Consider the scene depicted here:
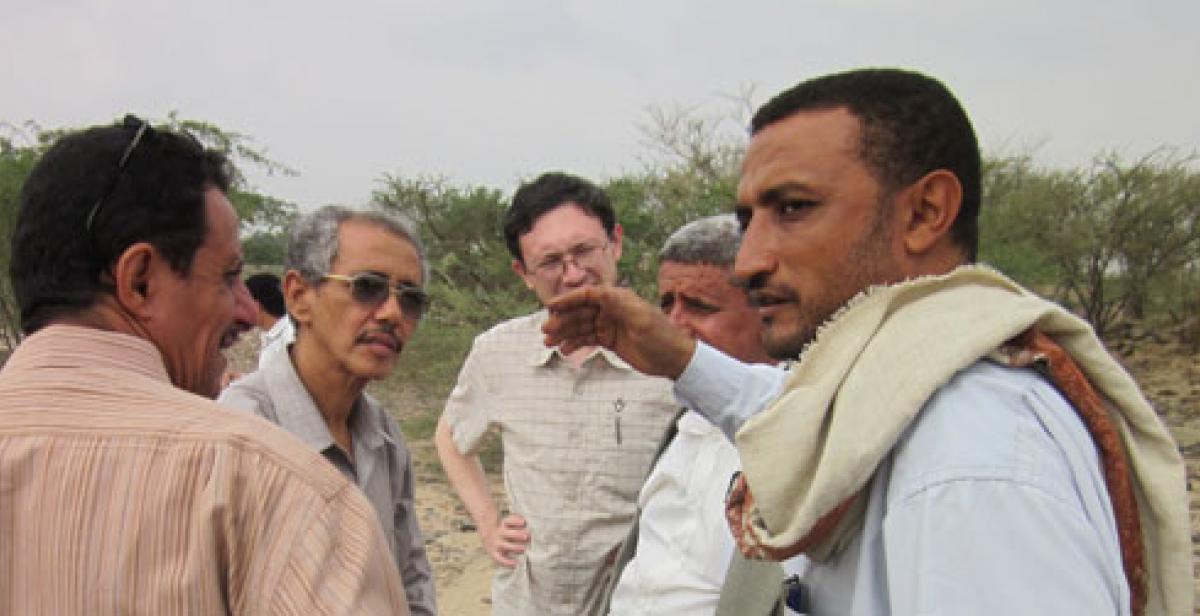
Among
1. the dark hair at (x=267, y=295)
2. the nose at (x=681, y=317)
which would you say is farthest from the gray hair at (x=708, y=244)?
the dark hair at (x=267, y=295)

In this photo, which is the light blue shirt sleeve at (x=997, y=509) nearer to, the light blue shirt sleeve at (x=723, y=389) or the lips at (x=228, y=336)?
the light blue shirt sleeve at (x=723, y=389)

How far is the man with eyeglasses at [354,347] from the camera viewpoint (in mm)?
2379

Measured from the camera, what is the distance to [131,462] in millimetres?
1162

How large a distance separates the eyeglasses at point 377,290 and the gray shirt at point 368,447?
24 centimetres

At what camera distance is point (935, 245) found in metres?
1.21

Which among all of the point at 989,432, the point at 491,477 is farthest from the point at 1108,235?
the point at 989,432

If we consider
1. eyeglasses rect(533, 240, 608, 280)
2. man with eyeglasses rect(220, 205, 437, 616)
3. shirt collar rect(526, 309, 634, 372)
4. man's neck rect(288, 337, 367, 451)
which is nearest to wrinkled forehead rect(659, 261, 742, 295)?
shirt collar rect(526, 309, 634, 372)

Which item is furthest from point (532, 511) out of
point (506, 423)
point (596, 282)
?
point (596, 282)

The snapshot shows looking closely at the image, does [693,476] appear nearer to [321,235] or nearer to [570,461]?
[570,461]

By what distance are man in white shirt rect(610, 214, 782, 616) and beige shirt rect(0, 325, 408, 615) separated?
733 millimetres

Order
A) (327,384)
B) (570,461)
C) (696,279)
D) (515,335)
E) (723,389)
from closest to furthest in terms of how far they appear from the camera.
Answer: (723,389)
(327,384)
(696,279)
(570,461)
(515,335)

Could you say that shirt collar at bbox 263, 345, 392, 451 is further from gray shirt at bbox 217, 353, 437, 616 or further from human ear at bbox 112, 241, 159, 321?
human ear at bbox 112, 241, 159, 321

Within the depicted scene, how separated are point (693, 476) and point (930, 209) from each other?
1070 millimetres

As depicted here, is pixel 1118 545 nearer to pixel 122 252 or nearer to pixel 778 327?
pixel 778 327
